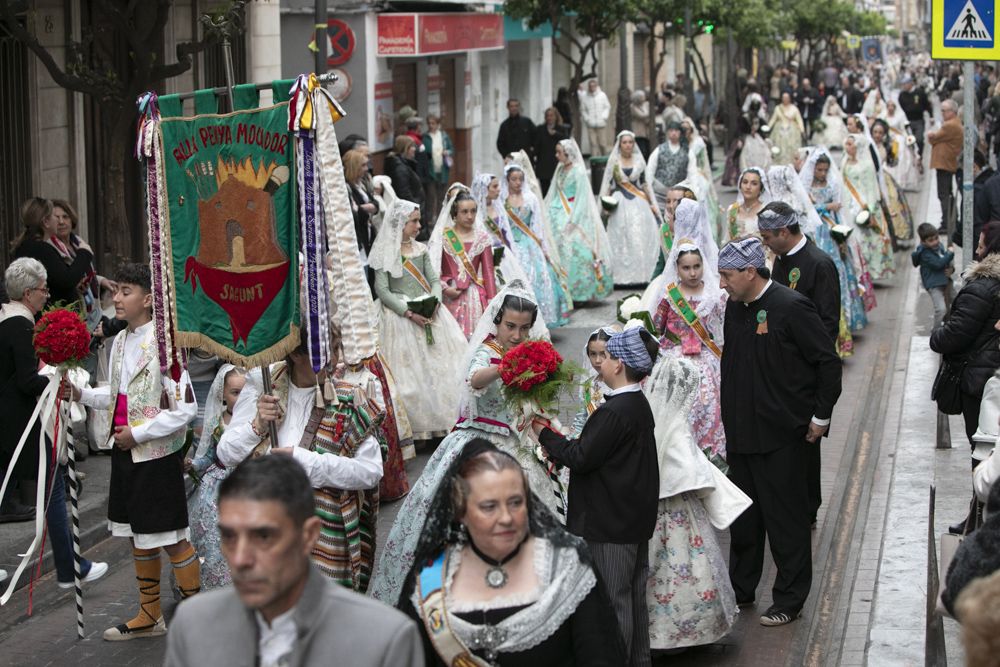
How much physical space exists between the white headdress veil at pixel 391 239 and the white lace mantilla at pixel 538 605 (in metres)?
6.94

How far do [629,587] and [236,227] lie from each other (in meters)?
2.16

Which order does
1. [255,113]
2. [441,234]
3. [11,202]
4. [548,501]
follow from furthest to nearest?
1. [11,202]
2. [441,234]
3. [548,501]
4. [255,113]

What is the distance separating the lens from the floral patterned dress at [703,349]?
976 cm

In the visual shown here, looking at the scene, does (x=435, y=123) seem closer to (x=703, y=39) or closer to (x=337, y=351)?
(x=337, y=351)

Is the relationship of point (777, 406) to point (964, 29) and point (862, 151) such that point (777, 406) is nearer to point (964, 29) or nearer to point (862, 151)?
point (964, 29)

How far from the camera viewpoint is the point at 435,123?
24875 millimetres

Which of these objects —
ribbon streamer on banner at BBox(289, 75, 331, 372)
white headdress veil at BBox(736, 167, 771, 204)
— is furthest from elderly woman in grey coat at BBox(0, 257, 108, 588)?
white headdress veil at BBox(736, 167, 771, 204)

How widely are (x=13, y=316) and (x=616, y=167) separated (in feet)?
35.9

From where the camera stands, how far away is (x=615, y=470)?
6.39m

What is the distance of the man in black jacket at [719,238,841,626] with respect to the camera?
25.4 ft

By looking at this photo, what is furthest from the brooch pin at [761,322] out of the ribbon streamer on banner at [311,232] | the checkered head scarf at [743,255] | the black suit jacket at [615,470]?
the ribbon streamer on banner at [311,232]

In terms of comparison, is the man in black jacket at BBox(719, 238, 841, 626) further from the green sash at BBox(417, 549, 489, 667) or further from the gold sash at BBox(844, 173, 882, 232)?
the gold sash at BBox(844, 173, 882, 232)

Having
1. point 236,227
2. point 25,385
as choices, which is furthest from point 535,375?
point 25,385

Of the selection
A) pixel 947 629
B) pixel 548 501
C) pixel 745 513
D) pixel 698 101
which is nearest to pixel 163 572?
pixel 548 501
